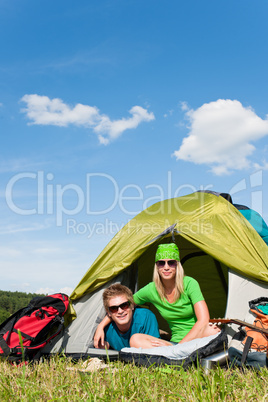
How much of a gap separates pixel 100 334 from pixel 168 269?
0.98 metres

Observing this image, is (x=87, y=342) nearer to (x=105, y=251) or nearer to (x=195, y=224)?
(x=105, y=251)

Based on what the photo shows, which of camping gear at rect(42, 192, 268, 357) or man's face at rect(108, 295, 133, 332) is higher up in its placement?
camping gear at rect(42, 192, 268, 357)

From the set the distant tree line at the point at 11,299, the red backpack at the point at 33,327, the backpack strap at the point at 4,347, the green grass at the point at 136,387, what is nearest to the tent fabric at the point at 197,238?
the red backpack at the point at 33,327

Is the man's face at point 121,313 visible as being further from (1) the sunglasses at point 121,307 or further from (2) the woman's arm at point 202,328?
(2) the woman's arm at point 202,328

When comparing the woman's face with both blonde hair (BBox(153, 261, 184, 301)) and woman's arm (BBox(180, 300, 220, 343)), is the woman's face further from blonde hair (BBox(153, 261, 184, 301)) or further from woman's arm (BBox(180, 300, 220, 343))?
woman's arm (BBox(180, 300, 220, 343))

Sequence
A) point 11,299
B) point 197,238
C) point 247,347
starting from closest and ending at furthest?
point 247,347 < point 197,238 < point 11,299

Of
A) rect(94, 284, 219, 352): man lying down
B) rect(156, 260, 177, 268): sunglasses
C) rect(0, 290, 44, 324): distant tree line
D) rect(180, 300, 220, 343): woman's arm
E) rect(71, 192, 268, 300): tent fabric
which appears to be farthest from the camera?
rect(0, 290, 44, 324): distant tree line

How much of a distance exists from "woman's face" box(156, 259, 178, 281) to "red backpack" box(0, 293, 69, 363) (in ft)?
3.71

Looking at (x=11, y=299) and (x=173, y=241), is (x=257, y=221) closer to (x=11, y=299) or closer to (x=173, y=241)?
(x=173, y=241)

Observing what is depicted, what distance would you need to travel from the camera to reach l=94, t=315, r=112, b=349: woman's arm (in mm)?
4273

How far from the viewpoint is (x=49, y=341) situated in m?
4.43

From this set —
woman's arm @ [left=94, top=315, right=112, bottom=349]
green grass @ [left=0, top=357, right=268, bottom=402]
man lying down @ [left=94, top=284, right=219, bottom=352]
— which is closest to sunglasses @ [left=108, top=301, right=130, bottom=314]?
man lying down @ [left=94, top=284, right=219, bottom=352]

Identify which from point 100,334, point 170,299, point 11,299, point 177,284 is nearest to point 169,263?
point 177,284

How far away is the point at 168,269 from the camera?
13.8 feet
